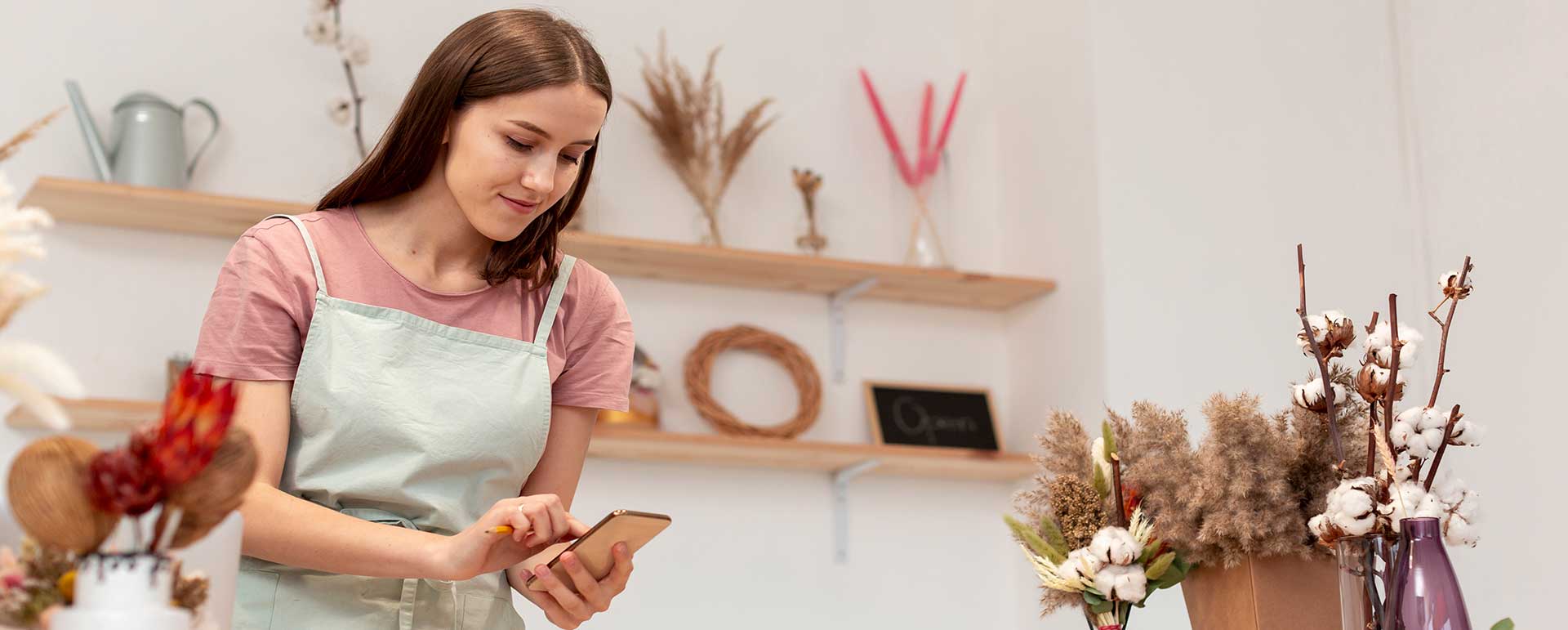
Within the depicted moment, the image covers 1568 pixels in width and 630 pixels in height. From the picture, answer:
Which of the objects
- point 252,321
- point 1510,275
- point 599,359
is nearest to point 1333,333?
point 599,359

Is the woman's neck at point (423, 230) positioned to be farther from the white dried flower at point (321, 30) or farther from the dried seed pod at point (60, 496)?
the white dried flower at point (321, 30)

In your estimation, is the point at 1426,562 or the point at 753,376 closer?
the point at 1426,562

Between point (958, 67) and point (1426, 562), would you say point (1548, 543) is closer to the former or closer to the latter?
point (958, 67)

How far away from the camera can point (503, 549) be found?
1.31 meters

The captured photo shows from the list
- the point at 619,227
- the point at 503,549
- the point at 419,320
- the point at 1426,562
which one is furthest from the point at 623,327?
the point at 619,227

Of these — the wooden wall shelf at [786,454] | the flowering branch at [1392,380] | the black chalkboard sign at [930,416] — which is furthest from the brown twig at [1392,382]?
the black chalkboard sign at [930,416]

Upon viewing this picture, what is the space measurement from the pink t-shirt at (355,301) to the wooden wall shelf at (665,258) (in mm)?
1219

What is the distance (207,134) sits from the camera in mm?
3010

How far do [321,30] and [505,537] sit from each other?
202 cm

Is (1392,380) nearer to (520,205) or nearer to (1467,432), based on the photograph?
(1467,432)

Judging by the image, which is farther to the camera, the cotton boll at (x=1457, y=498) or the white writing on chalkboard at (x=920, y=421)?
the white writing on chalkboard at (x=920, y=421)

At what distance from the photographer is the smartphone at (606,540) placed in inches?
49.4

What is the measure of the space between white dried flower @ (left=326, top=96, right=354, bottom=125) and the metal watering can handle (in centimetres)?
22

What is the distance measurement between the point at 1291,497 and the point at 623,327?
0.77 m
